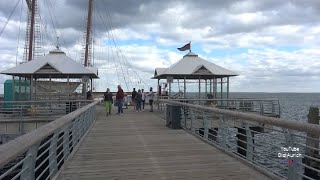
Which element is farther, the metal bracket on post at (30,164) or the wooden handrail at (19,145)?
the metal bracket on post at (30,164)

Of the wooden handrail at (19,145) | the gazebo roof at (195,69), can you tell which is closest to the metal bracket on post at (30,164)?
the wooden handrail at (19,145)

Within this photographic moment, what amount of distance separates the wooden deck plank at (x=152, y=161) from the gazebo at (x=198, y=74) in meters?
19.1

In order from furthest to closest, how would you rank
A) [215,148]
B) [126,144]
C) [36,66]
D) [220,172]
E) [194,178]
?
[36,66] < [126,144] < [215,148] < [220,172] < [194,178]

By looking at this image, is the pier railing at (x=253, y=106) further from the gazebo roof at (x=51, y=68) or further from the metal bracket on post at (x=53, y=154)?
the metal bracket on post at (x=53, y=154)

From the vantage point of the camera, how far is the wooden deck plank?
27.2 feet

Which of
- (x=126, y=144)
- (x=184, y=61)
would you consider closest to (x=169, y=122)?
(x=126, y=144)

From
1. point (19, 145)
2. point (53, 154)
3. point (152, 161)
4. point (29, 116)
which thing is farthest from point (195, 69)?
point (19, 145)

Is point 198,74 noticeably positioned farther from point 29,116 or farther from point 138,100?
point 29,116

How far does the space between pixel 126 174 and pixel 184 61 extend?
26974mm

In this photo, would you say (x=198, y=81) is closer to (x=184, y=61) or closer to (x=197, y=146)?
(x=184, y=61)

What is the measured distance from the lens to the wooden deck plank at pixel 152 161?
8289 millimetres

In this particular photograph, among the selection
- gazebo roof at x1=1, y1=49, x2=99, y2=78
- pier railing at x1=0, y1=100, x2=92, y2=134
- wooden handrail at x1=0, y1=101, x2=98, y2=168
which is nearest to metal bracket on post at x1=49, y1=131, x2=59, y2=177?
wooden handrail at x1=0, y1=101, x2=98, y2=168

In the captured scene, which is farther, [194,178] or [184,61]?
[184,61]

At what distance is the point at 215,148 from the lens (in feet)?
38.2
